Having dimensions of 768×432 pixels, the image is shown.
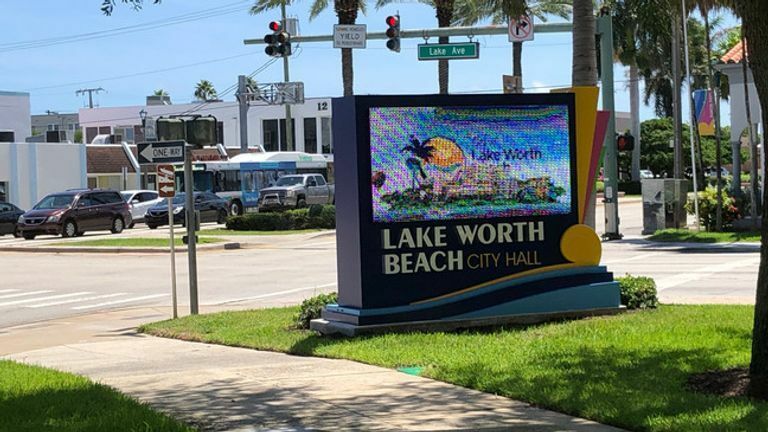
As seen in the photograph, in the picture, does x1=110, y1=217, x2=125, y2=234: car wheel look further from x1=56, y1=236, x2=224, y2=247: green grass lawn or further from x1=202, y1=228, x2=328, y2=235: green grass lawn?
x1=56, y1=236, x2=224, y2=247: green grass lawn

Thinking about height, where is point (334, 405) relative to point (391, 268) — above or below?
below

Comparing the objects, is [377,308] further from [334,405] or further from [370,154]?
[334,405]

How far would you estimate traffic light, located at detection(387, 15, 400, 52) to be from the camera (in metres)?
29.1

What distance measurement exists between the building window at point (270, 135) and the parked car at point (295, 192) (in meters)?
36.9

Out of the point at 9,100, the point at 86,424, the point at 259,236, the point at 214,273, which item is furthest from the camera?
the point at 9,100

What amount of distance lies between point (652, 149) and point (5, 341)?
2622 inches

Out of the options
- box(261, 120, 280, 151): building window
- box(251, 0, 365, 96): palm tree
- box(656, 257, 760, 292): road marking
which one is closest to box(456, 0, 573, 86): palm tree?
box(251, 0, 365, 96): palm tree

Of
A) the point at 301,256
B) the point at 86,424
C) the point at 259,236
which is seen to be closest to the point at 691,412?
the point at 86,424

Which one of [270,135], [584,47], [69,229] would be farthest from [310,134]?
[584,47]

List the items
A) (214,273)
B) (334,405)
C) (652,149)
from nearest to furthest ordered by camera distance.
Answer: (334,405) < (214,273) < (652,149)

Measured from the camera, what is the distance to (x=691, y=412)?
7.42 metres

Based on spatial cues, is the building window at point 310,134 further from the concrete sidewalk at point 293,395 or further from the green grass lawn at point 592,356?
the concrete sidewalk at point 293,395

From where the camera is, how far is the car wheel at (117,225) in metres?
42.9

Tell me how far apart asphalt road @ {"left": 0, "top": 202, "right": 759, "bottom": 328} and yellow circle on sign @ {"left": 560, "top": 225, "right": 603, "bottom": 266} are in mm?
2837
